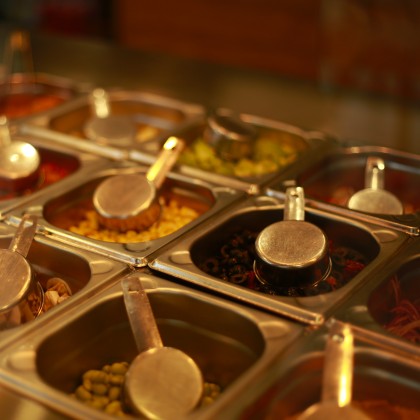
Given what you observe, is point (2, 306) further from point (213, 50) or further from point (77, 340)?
point (213, 50)

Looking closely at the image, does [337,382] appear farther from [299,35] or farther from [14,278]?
[299,35]

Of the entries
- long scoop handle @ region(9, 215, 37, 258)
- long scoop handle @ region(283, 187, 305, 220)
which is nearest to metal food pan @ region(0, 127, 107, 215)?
long scoop handle @ region(9, 215, 37, 258)

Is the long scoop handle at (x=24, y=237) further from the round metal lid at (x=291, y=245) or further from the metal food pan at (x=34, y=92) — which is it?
the metal food pan at (x=34, y=92)

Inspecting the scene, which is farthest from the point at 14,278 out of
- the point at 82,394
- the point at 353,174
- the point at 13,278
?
the point at 353,174

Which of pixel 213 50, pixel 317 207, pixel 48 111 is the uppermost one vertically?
pixel 213 50

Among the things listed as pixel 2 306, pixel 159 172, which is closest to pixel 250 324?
pixel 2 306

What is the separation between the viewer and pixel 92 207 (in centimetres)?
187

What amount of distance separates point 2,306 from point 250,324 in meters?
0.45

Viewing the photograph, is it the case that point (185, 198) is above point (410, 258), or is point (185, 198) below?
above

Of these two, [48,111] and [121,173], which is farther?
[48,111]

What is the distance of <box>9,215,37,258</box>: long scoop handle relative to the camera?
150 cm

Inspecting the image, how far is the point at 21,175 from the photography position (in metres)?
1.89

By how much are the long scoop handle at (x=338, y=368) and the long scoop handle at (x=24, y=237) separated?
66 cm

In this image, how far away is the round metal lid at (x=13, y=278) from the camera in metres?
1.35
